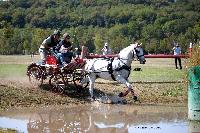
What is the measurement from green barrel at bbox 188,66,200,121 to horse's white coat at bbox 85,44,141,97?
13.2 ft

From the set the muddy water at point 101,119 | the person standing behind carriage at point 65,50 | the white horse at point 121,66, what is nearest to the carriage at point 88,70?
the white horse at point 121,66

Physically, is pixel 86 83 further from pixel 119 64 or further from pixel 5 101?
pixel 5 101

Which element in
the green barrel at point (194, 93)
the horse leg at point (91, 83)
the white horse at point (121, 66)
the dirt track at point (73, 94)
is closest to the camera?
the green barrel at point (194, 93)

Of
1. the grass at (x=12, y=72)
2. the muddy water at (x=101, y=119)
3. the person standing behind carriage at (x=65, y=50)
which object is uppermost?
the person standing behind carriage at (x=65, y=50)

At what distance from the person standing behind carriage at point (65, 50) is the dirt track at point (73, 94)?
4.32 feet

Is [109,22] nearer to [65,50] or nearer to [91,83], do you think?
[65,50]

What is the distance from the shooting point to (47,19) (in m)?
173

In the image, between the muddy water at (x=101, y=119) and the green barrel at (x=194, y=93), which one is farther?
the green barrel at (x=194, y=93)

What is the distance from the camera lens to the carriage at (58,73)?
1920 cm

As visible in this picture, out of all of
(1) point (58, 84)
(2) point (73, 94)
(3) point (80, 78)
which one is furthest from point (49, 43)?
(2) point (73, 94)

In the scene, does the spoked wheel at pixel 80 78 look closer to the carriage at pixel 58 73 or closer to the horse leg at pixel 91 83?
the carriage at pixel 58 73

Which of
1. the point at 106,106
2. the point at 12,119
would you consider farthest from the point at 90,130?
the point at 106,106

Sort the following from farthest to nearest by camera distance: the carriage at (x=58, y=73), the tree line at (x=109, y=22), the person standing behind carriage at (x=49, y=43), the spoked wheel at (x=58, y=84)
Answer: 1. the tree line at (x=109, y=22)
2. the person standing behind carriage at (x=49, y=43)
3. the spoked wheel at (x=58, y=84)
4. the carriage at (x=58, y=73)

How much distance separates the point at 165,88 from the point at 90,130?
8178 millimetres
